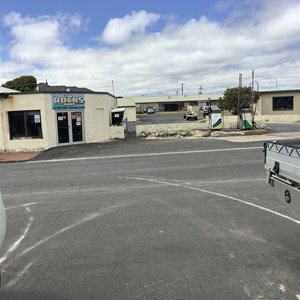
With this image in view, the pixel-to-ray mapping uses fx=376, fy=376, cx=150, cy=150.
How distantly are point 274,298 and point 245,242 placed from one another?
→ 1.58 metres

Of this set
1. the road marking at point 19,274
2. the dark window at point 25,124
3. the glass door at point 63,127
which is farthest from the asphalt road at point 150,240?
the glass door at point 63,127

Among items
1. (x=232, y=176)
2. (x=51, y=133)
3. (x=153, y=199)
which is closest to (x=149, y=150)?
(x=51, y=133)

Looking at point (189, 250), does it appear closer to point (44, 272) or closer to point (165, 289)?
point (165, 289)

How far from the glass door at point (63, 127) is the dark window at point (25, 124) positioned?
1.13 metres

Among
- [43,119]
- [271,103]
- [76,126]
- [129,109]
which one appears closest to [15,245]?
[43,119]

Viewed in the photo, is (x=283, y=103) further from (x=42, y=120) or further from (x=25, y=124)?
(x=25, y=124)

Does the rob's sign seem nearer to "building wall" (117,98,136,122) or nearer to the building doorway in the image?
the building doorway

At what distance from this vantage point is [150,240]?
5449 millimetres

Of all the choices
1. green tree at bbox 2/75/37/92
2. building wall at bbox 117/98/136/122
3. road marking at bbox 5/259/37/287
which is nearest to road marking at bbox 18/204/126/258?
road marking at bbox 5/259/37/287

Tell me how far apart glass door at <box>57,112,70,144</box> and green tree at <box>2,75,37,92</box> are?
49.3m

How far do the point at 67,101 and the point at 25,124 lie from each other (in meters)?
2.80

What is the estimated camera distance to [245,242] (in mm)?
5262

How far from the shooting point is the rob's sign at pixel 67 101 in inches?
875

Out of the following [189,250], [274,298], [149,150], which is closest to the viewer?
[274,298]
